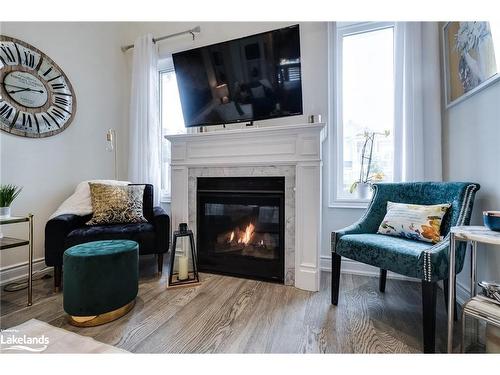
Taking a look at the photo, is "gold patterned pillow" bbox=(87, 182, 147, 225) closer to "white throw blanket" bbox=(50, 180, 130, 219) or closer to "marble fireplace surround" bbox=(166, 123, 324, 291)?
"white throw blanket" bbox=(50, 180, 130, 219)

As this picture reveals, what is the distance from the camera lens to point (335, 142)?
227cm

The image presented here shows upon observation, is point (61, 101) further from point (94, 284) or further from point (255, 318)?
point (255, 318)

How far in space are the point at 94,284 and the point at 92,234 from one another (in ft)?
2.08

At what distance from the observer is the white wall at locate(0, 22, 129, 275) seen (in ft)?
6.90

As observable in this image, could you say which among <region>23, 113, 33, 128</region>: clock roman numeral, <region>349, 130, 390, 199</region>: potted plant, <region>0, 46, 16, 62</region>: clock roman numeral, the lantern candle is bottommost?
the lantern candle

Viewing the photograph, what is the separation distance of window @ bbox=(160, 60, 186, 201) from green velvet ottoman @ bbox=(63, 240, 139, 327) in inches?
59.8

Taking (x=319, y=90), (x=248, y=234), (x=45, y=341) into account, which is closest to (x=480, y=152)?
(x=319, y=90)

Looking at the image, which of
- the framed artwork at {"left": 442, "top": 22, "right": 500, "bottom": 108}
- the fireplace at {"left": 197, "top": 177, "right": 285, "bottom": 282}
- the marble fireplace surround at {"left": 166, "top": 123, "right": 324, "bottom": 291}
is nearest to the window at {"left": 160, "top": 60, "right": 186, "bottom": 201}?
the marble fireplace surround at {"left": 166, "top": 123, "right": 324, "bottom": 291}

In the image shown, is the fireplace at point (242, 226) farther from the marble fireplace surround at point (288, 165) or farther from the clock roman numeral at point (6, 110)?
the clock roman numeral at point (6, 110)

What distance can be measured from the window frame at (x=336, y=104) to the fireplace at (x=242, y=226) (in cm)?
63
